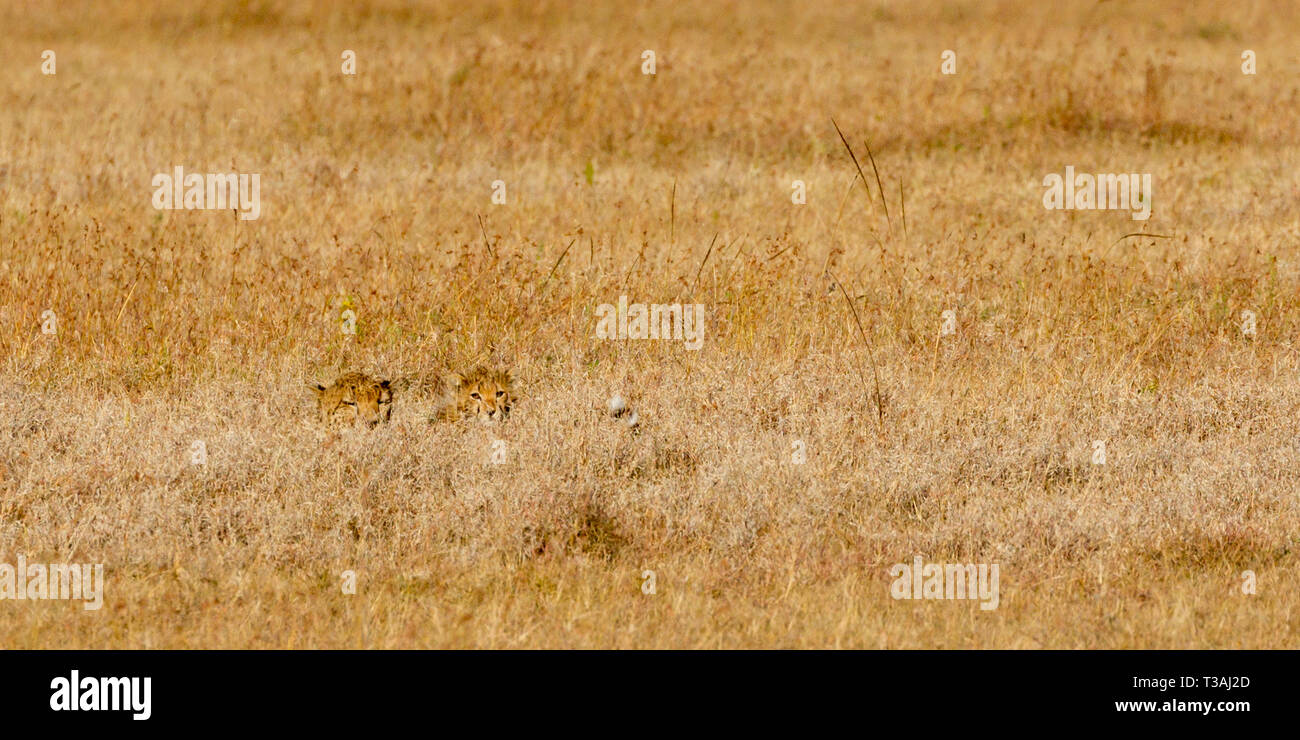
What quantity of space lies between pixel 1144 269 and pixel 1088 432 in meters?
3.16

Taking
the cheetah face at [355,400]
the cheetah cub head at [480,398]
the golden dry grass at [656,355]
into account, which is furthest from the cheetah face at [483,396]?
the cheetah face at [355,400]

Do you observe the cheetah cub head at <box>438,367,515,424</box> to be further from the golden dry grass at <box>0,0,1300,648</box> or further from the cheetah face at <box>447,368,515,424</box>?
the golden dry grass at <box>0,0,1300,648</box>

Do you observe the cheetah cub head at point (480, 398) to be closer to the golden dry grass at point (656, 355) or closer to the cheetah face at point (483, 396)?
the cheetah face at point (483, 396)

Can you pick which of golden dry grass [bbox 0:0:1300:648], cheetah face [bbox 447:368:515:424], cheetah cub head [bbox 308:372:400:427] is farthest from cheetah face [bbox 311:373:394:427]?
cheetah face [bbox 447:368:515:424]

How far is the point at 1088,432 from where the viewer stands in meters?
8.38

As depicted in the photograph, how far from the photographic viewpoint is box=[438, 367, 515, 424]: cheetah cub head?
8421mm

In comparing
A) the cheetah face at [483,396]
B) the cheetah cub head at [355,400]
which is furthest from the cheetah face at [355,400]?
the cheetah face at [483,396]

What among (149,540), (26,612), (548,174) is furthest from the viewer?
(548,174)

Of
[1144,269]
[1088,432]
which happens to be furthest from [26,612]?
[1144,269]

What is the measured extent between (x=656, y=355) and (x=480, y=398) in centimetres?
154

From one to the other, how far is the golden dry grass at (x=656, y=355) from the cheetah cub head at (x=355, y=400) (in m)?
0.31

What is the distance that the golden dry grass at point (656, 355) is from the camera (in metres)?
6.55

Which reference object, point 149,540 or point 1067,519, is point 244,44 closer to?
point 149,540

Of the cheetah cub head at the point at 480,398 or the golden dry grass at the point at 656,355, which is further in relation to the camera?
the cheetah cub head at the point at 480,398
